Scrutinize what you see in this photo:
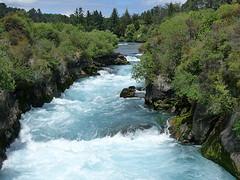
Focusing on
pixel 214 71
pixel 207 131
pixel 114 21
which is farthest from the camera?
pixel 114 21

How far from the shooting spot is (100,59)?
73.9 m

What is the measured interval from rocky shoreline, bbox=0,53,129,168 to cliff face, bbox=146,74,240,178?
1121cm

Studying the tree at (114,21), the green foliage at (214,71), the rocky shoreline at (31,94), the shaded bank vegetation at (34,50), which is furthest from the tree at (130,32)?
the green foliage at (214,71)

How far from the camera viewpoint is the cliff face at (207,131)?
23.1 m

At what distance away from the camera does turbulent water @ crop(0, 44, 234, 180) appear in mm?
23906

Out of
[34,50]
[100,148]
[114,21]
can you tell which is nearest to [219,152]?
[100,148]

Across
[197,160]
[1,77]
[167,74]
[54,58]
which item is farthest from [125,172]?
[54,58]

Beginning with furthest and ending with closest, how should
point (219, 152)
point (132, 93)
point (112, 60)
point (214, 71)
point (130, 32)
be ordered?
1. point (130, 32)
2. point (112, 60)
3. point (132, 93)
4. point (214, 71)
5. point (219, 152)

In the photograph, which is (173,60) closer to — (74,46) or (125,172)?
(125,172)

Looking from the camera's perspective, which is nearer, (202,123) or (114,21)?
(202,123)

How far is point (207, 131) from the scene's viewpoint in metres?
27.6

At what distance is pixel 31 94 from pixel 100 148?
502 inches

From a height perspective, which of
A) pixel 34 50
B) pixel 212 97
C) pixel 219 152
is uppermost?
pixel 34 50

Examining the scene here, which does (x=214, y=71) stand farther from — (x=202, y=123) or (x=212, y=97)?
(x=202, y=123)
